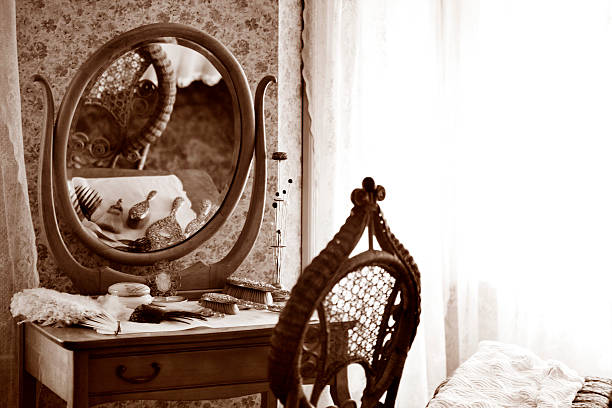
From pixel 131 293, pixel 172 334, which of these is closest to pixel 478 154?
pixel 131 293

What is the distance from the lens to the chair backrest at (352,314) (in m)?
1.40

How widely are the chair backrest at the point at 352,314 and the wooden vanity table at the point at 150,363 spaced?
2.10ft

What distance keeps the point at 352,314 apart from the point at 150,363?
90cm

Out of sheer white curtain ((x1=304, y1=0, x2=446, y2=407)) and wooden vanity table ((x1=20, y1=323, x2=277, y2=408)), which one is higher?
sheer white curtain ((x1=304, y1=0, x2=446, y2=407))

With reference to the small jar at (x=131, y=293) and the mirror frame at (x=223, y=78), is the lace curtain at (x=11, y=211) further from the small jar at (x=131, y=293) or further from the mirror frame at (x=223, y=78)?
the small jar at (x=131, y=293)

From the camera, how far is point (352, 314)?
5.16 feet

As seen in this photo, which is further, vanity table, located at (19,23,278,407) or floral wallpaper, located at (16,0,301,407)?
floral wallpaper, located at (16,0,301,407)

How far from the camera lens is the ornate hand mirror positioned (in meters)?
2.69

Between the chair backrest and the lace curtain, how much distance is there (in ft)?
4.30

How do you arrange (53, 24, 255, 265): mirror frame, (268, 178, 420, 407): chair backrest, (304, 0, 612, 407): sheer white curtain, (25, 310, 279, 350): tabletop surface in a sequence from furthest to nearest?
(304, 0, 612, 407): sheer white curtain
(53, 24, 255, 265): mirror frame
(25, 310, 279, 350): tabletop surface
(268, 178, 420, 407): chair backrest

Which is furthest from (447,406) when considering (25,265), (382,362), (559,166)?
(559,166)

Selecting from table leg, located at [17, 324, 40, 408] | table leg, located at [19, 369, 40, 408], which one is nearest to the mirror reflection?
table leg, located at [17, 324, 40, 408]

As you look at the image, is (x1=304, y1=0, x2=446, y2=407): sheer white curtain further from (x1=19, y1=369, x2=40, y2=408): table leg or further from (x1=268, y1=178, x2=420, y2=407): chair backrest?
(x1=268, y1=178, x2=420, y2=407): chair backrest

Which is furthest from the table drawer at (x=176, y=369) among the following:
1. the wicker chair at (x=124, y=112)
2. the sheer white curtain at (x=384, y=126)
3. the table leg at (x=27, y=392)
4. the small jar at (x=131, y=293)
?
the sheer white curtain at (x=384, y=126)
